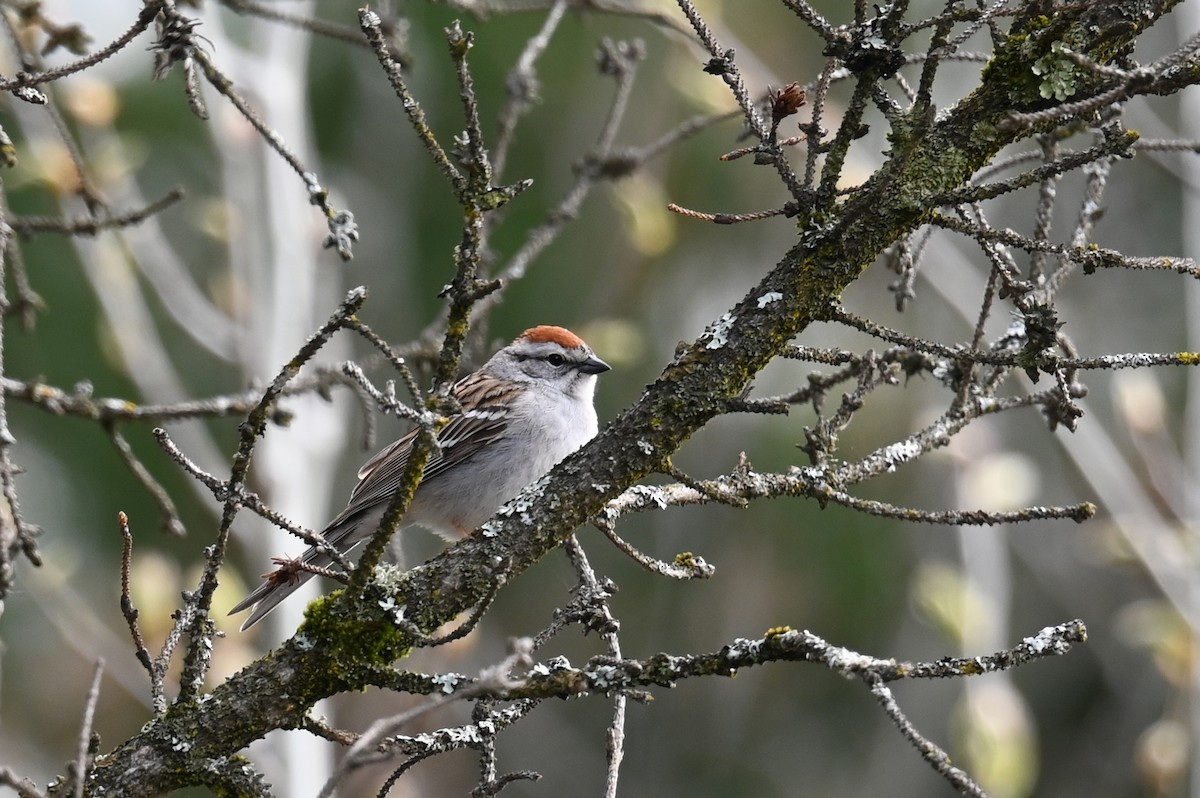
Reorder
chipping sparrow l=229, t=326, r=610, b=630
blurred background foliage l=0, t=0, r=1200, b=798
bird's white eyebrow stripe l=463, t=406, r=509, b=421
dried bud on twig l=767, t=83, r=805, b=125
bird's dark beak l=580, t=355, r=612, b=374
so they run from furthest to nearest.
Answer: blurred background foliage l=0, t=0, r=1200, b=798
bird's dark beak l=580, t=355, r=612, b=374
bird's white eyebrow stripe l=463, t=406, r=509, b=421
chipping sparrow l=229, t=326, r=610, b=630
dried bud on twig l=767, t=83, r=805, b=125

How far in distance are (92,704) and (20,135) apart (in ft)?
36.0

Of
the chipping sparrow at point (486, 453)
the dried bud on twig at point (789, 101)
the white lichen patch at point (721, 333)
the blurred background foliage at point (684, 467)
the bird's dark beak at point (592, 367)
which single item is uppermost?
the blurred background foliage at point (684, 467)

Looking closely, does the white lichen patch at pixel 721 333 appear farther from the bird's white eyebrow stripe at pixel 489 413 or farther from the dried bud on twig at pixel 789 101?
the bird's white eyebrow stripe at pixel 489 413

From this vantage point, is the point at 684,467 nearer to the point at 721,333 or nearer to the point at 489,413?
the point at 489,413

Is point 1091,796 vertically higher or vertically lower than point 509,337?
lower

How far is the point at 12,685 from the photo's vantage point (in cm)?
1086

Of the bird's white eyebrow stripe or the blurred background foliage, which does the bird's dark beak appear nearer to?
the bird's white eyebrow stripe

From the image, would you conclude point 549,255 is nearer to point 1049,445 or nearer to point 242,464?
point 1049,445

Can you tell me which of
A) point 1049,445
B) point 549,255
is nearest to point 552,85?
point 549,255

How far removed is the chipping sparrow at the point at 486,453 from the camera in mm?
4754

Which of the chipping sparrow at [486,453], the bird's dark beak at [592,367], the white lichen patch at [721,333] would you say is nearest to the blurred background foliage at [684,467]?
the bird's dark beak at [592,367]

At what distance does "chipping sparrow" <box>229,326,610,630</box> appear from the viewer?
4754mm

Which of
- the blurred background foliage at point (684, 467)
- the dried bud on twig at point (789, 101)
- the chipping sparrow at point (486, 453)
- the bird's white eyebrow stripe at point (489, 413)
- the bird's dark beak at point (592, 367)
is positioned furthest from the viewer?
the blurred background foliage at point (684, 467)

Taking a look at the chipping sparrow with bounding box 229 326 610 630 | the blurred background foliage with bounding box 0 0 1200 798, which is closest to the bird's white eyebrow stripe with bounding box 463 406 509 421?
the chipping sparrow with bounding box 229 326 610 630
